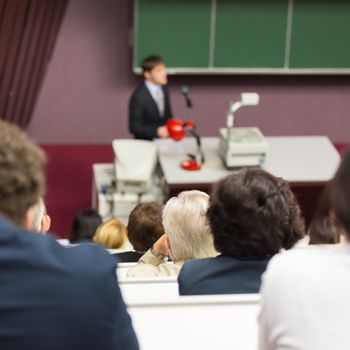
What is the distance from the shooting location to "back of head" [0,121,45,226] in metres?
1.43

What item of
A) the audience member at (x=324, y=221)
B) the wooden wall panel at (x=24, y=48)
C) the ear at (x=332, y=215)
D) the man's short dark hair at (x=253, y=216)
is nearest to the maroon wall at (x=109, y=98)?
the wooden wall panel at (x=24, y=48)

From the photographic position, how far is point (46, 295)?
4.66 ft

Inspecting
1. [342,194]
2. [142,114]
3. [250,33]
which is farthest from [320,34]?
[342,194]

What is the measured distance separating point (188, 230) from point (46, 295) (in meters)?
1.33

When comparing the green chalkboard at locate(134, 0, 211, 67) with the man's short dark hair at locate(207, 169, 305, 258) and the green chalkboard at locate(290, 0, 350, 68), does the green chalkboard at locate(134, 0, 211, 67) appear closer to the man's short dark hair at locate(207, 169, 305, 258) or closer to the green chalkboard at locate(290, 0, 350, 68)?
the green chalkboard at locate(290, 0, 350, 68)

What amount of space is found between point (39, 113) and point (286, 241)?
5.79 m

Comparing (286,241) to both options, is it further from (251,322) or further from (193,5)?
(193,5)

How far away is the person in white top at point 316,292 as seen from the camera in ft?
4.84

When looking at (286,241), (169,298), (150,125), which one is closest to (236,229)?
(286,241)

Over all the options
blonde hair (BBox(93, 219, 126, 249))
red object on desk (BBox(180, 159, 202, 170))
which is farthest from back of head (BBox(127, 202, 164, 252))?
red object on desk (BBox(180, 159, 202, 170))

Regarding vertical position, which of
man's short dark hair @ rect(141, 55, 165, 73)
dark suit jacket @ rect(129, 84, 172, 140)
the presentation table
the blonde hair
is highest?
man's short dark hair @ rect(141, 55, 165, 73)

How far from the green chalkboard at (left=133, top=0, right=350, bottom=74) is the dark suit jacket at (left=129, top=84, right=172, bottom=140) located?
1174 mm

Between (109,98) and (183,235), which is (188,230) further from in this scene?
(109,98)

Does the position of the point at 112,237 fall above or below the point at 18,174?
below
